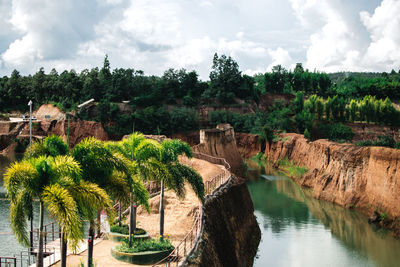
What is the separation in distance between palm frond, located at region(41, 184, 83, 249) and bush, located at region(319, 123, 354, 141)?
75.0m

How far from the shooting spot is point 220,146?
54.9m

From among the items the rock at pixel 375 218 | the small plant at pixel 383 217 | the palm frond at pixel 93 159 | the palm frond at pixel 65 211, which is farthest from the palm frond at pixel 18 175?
the rock at pixel 375 218

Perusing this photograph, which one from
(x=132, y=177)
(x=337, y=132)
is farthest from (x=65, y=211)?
(x=337, y=132)

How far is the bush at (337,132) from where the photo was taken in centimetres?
8175

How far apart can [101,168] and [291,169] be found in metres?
51.2

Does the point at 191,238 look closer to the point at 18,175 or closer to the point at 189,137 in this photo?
the point at 18,175

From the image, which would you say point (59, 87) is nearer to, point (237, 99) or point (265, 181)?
point (237, 99)

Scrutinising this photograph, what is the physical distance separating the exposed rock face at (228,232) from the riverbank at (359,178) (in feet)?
41.5

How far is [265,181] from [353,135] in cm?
3319

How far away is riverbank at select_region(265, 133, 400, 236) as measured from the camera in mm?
36531

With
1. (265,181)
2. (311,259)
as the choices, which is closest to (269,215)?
(311,259)

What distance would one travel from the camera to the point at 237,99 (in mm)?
92875

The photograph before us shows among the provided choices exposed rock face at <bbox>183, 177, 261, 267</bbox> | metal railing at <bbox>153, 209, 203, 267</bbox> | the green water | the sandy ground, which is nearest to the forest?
the green water

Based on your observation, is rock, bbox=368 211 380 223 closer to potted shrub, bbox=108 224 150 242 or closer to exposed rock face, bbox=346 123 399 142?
potted shrub, bbox=108 224 150 242
